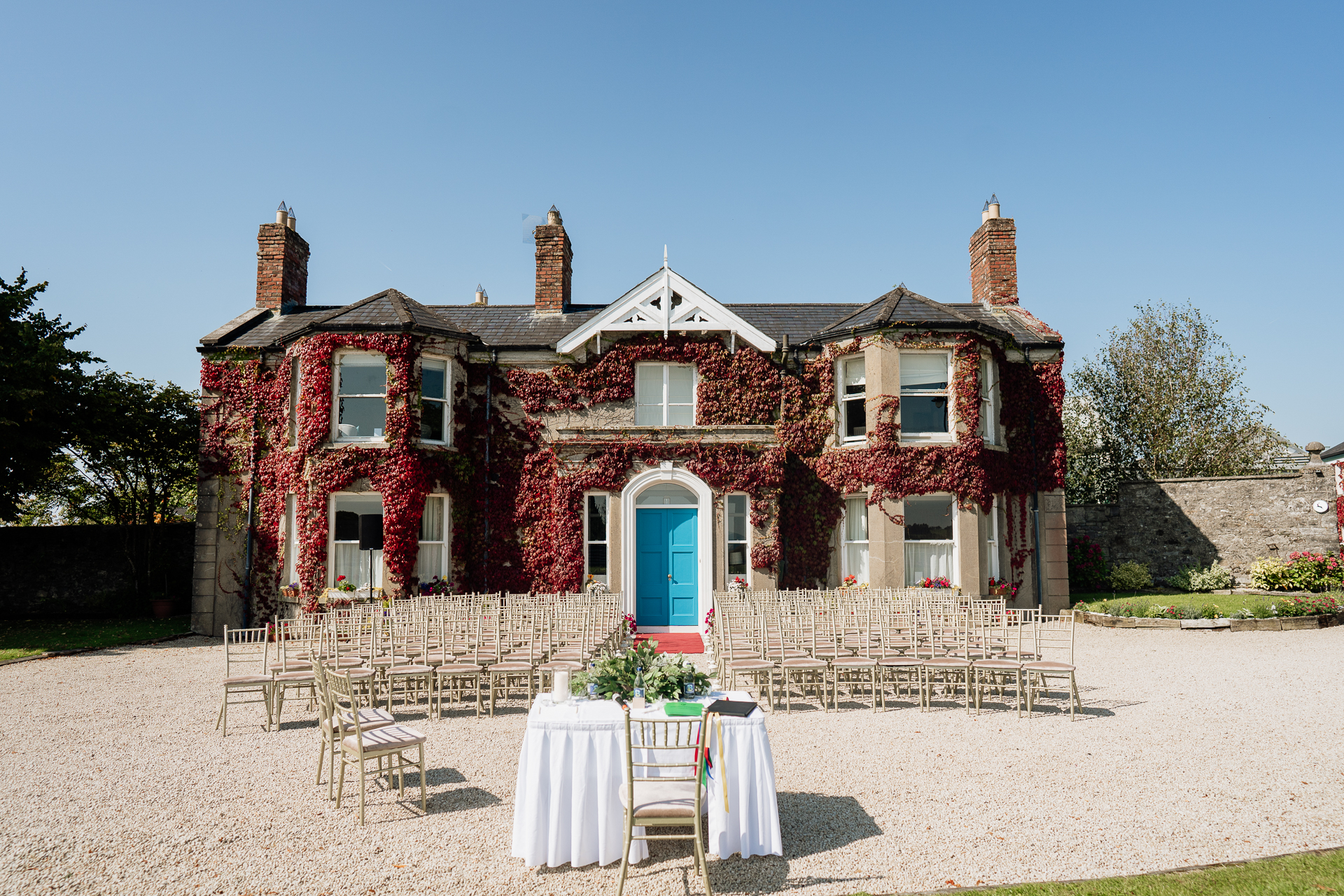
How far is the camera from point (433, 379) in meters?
17.3

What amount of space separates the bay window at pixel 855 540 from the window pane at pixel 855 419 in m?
1.42

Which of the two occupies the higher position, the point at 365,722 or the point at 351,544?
the point at 351,544

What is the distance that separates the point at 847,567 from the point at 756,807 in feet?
41.3

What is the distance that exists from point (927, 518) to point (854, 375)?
11.3ft

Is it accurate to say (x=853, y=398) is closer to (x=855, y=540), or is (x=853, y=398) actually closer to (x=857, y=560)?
(x=855, y=540)

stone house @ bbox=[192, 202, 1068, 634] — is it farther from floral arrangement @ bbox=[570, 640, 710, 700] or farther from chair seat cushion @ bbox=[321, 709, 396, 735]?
floral arrangement @ bbox=[570, 640, 710, 700]

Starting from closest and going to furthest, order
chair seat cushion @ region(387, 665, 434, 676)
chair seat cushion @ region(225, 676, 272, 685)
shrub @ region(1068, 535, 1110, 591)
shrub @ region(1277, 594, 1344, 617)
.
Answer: chair seat cushion @ region(225, 676, 272, 685), chair seat cushion @ region(387, 665, 434, 676), shrub @ region(1277, 594, 1344, 617), shrub @ region(1068, 535, 1110, 591)

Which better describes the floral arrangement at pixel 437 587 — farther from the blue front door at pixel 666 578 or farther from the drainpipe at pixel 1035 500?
the drainpipe at pixel 1035 500

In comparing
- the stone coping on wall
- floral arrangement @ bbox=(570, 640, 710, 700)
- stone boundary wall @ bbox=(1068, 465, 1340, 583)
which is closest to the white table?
floral arrangement @ bbox=(570, 640, 710, 700)

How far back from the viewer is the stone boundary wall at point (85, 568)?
69.1 ft

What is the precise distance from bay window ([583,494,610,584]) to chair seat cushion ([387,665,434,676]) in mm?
7758

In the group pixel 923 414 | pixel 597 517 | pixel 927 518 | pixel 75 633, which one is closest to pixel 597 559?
pixel 597 517

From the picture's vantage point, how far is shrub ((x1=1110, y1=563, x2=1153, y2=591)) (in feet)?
68.5

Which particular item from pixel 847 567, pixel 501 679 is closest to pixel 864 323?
pixel 847 567
